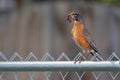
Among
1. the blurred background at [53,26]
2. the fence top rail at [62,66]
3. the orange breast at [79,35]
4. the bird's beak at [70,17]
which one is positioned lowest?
the blurred background at [53,26]

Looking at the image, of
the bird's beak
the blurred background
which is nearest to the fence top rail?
the bird's beak

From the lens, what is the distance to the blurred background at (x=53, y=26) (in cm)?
867

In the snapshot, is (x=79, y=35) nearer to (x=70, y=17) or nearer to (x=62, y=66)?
(x=70, y=17)

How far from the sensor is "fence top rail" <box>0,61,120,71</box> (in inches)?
156

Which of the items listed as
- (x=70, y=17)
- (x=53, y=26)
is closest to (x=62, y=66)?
(x=70, y=17)

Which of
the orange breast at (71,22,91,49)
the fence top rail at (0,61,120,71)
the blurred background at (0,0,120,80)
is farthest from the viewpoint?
the blurred background at (0,0,120,80)

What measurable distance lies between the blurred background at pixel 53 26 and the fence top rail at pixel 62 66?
433cm

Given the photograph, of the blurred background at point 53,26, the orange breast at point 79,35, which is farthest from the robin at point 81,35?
the blurred background at point 53,26

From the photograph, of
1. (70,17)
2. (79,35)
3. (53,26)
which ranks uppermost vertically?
(70,17)

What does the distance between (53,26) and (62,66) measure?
4.91 meters

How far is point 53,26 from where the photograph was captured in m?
8.91

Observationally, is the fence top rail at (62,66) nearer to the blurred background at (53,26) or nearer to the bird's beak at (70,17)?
the bird's beak at (70,17)

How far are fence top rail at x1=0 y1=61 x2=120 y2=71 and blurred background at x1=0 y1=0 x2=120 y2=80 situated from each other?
433 cm

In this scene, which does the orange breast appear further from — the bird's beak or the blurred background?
the blurred background
